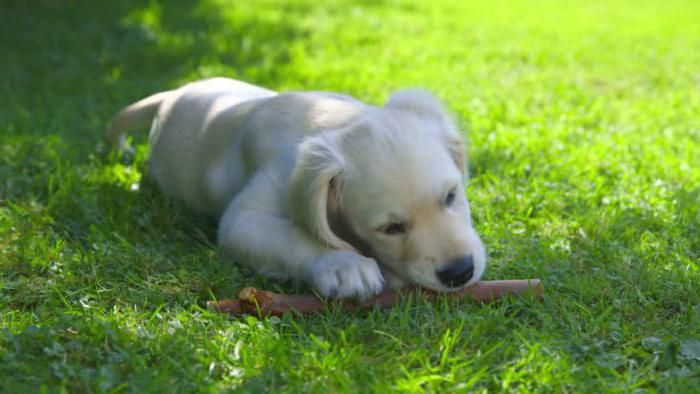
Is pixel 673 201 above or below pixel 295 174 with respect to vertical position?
below

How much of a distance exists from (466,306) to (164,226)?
66.5 inches

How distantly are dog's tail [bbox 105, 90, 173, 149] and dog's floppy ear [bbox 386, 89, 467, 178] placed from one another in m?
2.03

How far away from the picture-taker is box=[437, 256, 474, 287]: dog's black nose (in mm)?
2912

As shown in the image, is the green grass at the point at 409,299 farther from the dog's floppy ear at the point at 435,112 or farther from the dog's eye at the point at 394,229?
the dog's floppy ear at the point at 435,112

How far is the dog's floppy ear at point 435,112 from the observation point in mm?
3377

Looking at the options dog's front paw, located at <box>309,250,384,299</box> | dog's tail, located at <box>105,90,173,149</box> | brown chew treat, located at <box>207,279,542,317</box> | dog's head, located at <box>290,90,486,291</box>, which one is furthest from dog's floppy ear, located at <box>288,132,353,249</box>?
dog's tail, located at <box>105,90,173,149</box>

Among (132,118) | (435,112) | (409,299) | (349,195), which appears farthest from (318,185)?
(132,118)

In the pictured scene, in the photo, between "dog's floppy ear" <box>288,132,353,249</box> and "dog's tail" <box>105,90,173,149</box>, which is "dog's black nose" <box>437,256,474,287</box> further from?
"dog's tail" <box>105,90,173,149</box>

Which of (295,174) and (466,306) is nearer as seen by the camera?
(466,306)

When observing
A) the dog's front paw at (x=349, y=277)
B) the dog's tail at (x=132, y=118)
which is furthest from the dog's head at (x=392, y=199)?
the dog's tail at (x=132, y=118)

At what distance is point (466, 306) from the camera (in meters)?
2.96

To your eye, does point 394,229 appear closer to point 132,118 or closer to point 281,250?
point 281,250

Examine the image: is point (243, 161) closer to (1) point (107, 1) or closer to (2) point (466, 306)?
(2) point (466, 306)

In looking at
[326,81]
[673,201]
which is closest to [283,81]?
[326,81]
